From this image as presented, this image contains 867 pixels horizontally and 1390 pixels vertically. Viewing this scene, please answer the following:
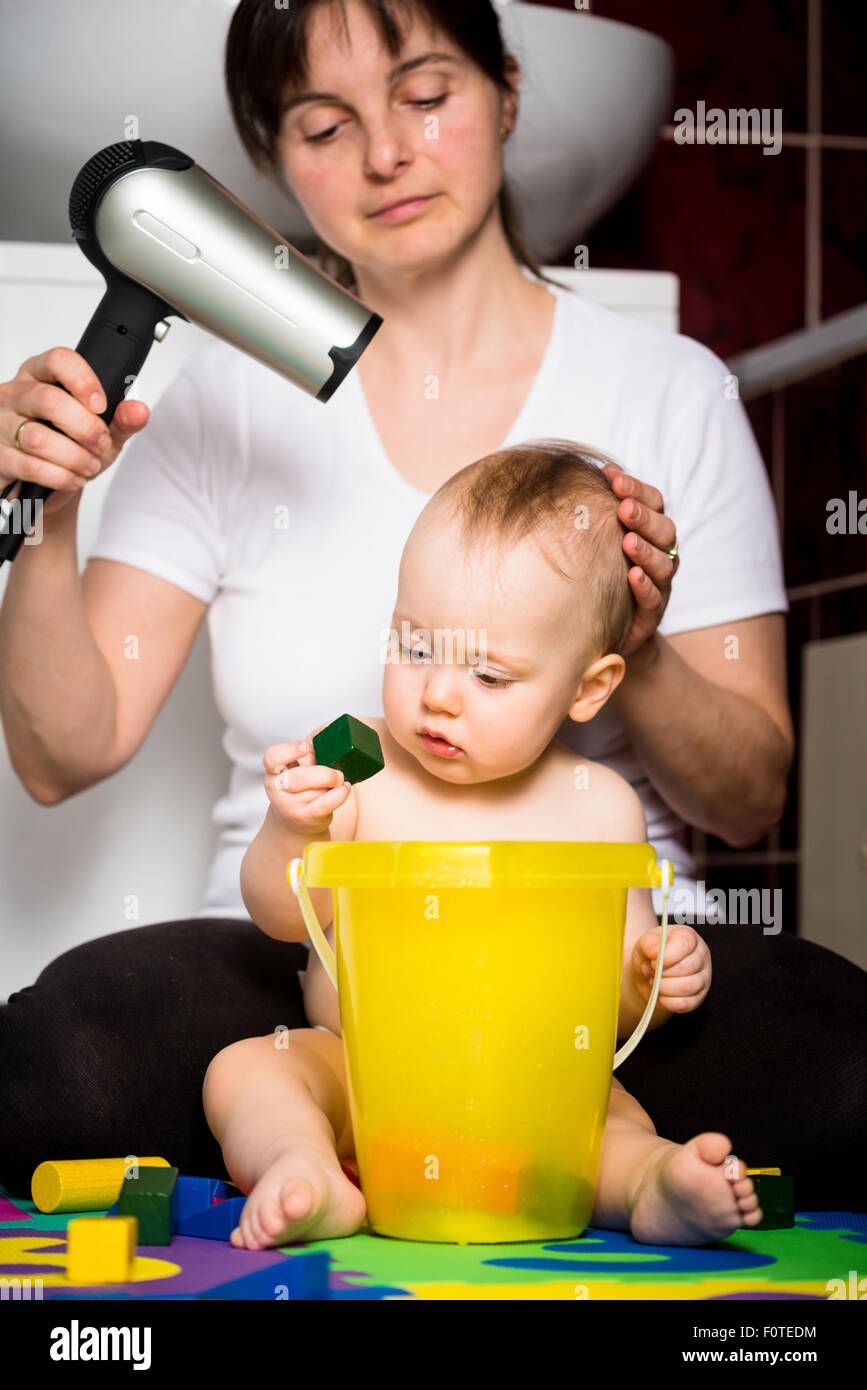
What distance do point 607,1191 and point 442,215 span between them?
77 centimetres

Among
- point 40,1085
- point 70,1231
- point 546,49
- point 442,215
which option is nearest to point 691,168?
point 546,49

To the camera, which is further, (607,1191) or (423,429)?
(423,429)

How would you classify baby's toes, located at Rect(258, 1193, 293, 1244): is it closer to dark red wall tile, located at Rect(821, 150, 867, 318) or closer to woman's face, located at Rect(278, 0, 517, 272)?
woman's face, located at Rect(278, 0, 517, 272)

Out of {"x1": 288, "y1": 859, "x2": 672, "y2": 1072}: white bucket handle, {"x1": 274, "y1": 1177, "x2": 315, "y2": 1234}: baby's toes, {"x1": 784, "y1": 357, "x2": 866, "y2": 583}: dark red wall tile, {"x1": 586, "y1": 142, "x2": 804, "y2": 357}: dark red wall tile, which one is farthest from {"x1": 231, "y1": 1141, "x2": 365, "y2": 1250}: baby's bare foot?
{"x1": 586, "y1": 142, "x2": 804, "y2": 357}: dark red wall tile

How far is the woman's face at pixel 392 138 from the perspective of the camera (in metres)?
1.17

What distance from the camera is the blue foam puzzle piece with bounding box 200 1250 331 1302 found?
647 mm

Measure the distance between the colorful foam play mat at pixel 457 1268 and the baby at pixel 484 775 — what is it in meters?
0.03

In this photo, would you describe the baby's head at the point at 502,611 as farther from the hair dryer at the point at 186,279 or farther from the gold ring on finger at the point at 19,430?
the gold ring on finger at the point at 19,430

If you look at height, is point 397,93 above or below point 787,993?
above

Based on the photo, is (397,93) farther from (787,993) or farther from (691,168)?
(691,168)

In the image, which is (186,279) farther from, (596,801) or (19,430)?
(596,801)

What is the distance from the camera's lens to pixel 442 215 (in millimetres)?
1201

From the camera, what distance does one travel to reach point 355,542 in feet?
4.07

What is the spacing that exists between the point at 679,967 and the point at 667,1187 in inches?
6.4
